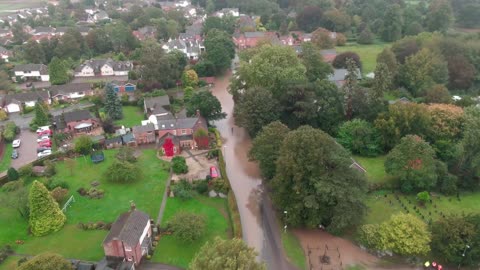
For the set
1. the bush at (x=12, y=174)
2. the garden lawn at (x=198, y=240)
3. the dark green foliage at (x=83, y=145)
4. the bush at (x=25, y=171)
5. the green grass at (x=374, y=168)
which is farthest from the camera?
the dark green foliage at (x=83, y=145)

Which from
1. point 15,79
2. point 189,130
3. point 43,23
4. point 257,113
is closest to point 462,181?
point 257,113

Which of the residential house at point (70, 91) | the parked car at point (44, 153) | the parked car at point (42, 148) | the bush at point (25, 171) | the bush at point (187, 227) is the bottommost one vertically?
the residential house at point (70, 91)

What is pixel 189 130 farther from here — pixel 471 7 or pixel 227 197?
pixel 471 7

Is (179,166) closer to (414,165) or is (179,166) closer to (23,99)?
(414,165)

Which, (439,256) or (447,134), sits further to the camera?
(447,134)

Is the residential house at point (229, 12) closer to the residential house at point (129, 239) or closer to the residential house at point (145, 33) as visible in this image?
the residential house at point (145, 33)

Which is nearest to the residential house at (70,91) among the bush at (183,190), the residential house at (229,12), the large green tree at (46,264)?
the bush at (183,190)
